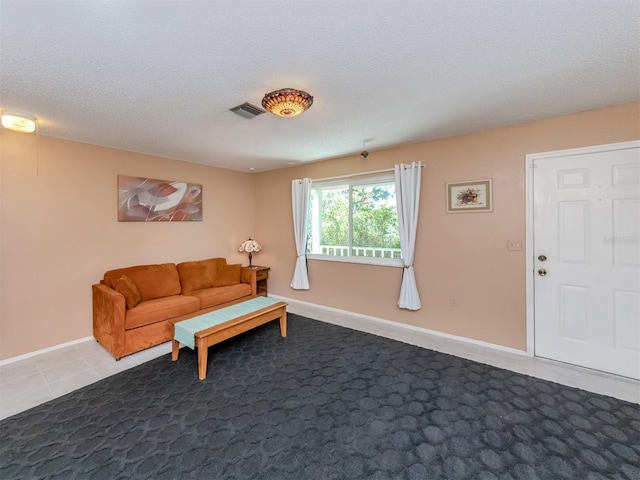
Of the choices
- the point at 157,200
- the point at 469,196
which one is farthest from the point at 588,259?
the point at 157,200

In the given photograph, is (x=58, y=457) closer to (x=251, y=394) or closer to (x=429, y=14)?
(x=251, y=394)

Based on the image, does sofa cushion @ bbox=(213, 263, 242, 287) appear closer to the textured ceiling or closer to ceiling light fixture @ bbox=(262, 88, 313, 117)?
the textured ceiling

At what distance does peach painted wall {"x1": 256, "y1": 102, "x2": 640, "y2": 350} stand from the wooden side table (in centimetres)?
169

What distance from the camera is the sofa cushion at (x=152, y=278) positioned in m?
3.25

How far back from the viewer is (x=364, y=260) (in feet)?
12.6

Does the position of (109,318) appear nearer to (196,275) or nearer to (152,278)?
(152,278)

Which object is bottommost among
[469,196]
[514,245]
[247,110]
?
[514,245]

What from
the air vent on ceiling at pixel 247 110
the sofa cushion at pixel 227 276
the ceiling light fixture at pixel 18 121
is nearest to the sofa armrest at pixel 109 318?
the sofa cushion at pixel 227 276

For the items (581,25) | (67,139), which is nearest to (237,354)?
(67,139)

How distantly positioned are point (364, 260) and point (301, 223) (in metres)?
1.27

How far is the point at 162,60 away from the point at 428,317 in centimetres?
360

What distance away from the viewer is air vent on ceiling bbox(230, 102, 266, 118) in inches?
88.5

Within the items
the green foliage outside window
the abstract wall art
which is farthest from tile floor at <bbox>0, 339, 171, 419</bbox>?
the green foliage outside window

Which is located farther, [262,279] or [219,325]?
[262,279]
